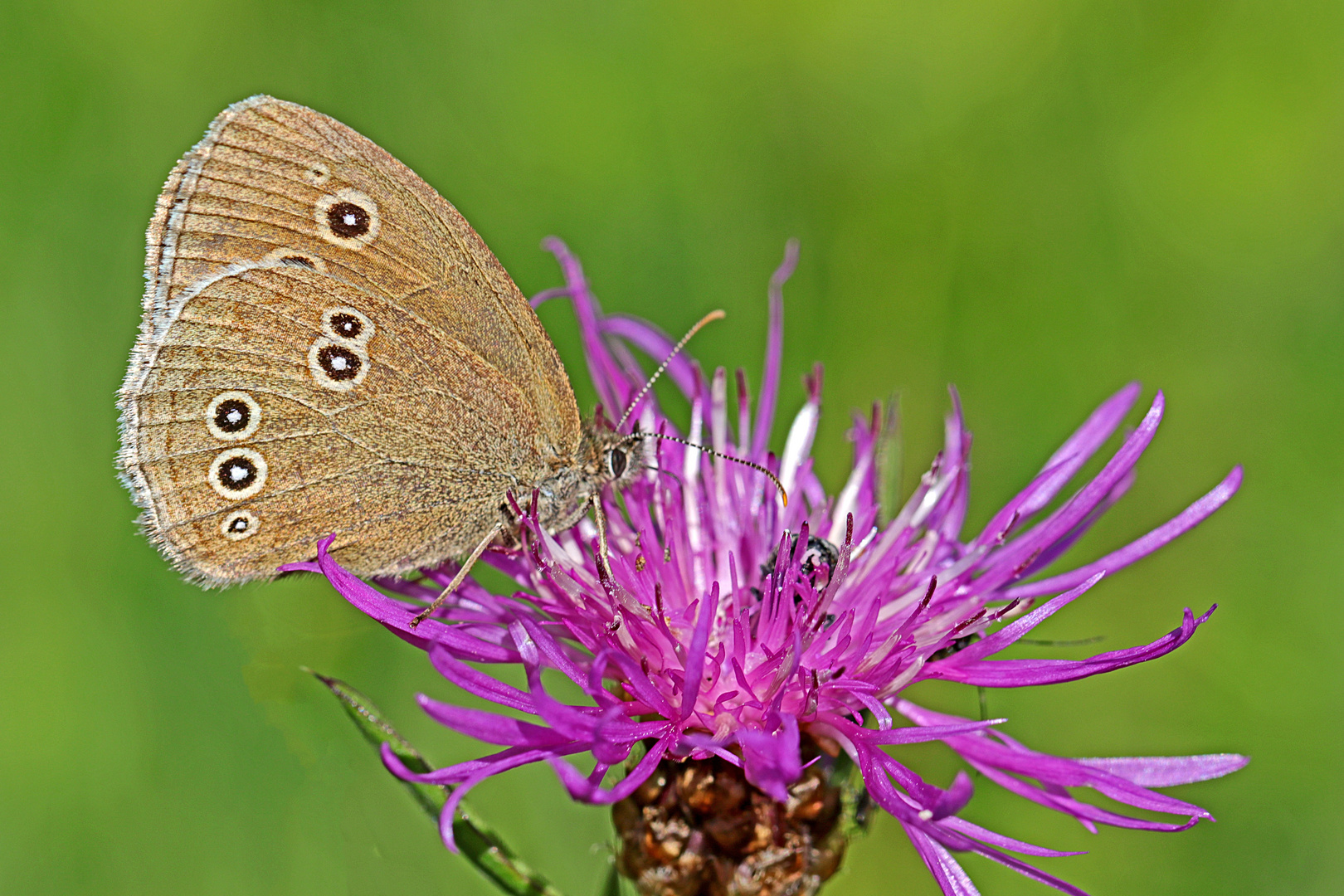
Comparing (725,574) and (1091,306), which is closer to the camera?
(725,574)

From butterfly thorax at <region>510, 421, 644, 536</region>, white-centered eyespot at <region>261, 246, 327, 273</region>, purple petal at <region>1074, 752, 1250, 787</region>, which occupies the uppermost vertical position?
white-centered eyespot at <region>261, 246, 327, 273</region>

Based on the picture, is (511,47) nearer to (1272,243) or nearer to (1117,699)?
(1272,243)

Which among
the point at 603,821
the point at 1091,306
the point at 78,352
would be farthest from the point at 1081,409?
the point at 78,352

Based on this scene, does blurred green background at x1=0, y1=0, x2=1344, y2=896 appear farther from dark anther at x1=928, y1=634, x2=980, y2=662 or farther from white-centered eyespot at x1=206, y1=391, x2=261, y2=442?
dark anther at x1=928, y1=634, x2=980, y2=662

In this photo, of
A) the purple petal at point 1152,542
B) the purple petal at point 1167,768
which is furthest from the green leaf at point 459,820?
the purple petal at point 1152,542

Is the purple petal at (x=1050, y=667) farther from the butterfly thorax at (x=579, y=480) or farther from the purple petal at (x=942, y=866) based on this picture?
the butterfly thorax at (x=579, y=480)

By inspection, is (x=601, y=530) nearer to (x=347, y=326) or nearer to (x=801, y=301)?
(x=347, y=326)

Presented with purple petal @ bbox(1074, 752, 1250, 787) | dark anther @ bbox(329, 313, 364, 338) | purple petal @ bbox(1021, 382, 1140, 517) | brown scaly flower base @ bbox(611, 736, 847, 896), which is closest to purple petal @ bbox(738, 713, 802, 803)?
brown scaly flower base @ bbox(611, 736, 847, 896)
